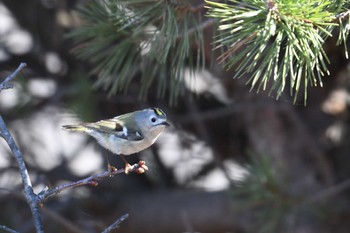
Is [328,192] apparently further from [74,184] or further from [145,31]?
[74,184]

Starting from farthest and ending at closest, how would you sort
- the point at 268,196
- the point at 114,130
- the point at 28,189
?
the point at 268,196 → the point at 114,130 → the point at 28,189

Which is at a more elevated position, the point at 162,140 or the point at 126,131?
the point at 126,131

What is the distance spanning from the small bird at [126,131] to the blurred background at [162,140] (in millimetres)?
621

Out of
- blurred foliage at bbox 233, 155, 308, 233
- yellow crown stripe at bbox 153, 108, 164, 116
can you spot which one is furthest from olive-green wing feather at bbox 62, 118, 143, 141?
blurred foliage at bbox 233, 155, 308, 233

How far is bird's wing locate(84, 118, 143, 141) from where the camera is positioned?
2.18 metres

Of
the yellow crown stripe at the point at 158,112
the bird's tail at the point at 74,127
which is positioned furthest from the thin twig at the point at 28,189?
the yellow crown stripe at the point at 158,112

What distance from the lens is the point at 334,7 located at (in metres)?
1.72

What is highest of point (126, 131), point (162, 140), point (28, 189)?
point (28, 189)

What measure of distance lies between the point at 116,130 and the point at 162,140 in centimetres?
140

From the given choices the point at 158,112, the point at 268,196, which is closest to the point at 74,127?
the point at 158,112

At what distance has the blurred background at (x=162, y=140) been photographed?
3.11 metres

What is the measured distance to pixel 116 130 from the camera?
221cm

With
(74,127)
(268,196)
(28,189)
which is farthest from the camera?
(268,196)

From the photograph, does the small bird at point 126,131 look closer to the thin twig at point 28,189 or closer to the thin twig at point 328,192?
the thin twig at point 28,189
